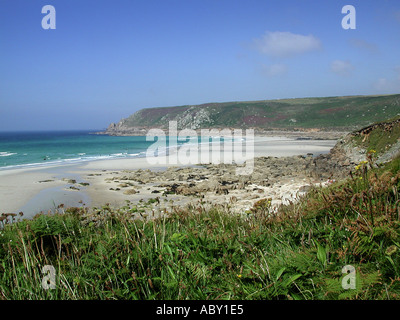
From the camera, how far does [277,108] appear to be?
11500 centimetres

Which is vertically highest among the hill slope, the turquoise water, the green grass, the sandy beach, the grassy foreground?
the hill slope

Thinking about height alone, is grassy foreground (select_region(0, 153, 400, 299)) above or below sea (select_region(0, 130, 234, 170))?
above

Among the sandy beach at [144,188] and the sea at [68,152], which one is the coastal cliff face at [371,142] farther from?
the sea at [68,152]

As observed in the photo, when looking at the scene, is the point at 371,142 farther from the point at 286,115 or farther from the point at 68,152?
the point at 286,115

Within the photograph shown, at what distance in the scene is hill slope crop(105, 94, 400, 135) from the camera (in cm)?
8362

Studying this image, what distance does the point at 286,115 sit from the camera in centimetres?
10350

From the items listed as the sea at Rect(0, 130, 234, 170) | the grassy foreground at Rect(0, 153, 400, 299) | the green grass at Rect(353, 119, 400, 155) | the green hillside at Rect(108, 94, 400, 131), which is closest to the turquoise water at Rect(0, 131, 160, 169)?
the sea at Rect(0, 130, 234, 170)

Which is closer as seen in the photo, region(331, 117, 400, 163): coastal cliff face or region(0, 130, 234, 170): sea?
region(331, 117, 400, 163): coastal cliff face

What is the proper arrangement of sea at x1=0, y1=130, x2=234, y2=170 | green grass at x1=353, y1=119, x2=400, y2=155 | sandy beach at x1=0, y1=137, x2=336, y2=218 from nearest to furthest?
sandy beach at x1=0, y1=137, x2=336, y2=218
green grass at x1=353, y1=119, x2=400, y2=155
sea at x1=0, y1=130, x2=234, y2=170

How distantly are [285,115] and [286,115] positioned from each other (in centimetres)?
45

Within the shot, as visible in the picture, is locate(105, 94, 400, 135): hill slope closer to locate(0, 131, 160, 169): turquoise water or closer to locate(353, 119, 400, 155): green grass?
locate(0, 131, 160, 169): turquoise water

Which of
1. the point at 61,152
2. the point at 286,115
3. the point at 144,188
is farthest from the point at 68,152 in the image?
the point at 286,115

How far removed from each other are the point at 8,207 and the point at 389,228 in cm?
1277
